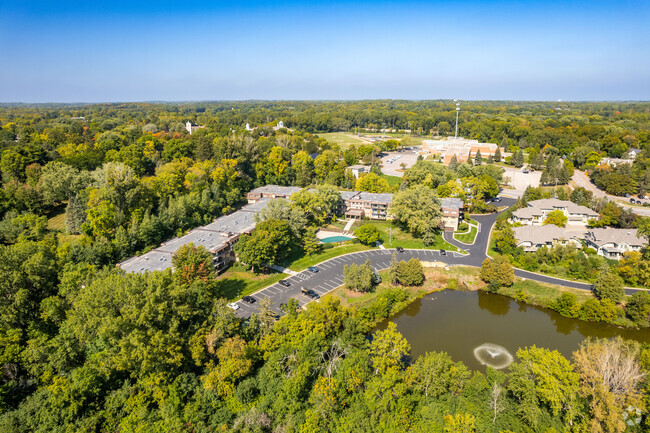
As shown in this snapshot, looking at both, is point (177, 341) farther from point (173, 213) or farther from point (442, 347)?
point (173, 213)

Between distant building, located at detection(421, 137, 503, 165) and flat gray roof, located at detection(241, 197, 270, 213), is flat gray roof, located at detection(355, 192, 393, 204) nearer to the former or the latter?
flat gray roof, located at detection(241, 197, 270, 213)

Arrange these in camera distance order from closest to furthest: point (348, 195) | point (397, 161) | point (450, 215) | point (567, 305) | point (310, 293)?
point (567, 305) → point (310, 293) → point (450, 215) → point (348, 195) → point (397, 161)

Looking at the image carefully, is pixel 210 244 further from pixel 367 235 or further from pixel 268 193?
pixel 268 193

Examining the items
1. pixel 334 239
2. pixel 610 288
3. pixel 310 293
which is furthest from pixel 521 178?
pixel 310 293

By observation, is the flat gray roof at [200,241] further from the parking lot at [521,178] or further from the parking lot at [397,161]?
the parking lot at [521,178]

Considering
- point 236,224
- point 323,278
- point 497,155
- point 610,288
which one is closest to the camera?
point 610,288

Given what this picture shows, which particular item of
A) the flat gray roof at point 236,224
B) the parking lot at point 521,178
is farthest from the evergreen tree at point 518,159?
the flat gray roof at point 236,224
